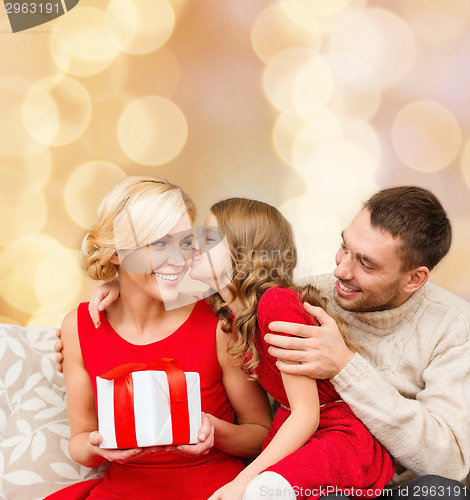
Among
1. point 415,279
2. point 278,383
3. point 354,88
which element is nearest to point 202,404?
point 278,383

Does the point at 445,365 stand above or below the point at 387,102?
below

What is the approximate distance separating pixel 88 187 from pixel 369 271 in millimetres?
1332

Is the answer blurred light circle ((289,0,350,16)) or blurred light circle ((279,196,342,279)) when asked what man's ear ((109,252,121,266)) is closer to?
blurred light circle ((279,196,342,279))

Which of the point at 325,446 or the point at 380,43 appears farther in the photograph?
the point at 380,43

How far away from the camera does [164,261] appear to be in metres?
1.42

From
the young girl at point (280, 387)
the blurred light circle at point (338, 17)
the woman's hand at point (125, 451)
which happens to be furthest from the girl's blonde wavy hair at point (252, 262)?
the blurred light circle at point (338, 17)

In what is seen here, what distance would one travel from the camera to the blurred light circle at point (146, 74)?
2197 mm

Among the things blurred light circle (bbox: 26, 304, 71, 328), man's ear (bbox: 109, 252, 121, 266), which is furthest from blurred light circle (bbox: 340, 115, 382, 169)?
blurred light circle (bbox: 26, 304, 71, 328)

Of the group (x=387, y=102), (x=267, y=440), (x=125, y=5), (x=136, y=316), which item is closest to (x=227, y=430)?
(x=267, y=440)

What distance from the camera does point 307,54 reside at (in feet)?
6.89

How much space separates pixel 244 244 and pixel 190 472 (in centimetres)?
64

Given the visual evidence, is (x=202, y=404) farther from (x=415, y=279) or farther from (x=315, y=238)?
(x=315, y=238)

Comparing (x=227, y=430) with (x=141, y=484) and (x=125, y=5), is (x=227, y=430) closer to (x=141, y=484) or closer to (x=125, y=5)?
(x=141, y=484)

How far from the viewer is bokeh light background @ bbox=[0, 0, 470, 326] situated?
2.01 metres
